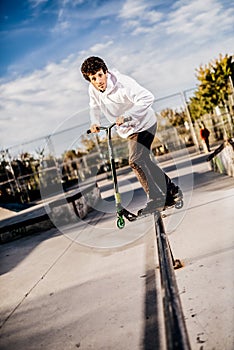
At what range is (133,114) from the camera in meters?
3.37

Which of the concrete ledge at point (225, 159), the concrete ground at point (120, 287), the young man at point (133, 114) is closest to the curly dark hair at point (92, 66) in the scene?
the young man at point (133, 114)

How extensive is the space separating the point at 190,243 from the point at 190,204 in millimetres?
1819

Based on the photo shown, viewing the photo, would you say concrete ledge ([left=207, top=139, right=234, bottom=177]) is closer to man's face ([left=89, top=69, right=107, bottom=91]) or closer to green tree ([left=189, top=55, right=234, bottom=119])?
man's face ([left=89, top=69, right=107, bottom=91])

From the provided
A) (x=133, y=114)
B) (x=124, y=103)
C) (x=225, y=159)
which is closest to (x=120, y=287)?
(x=133, y=114)

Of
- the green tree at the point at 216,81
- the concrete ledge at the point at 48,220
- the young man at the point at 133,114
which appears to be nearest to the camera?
the young man at the point at 133,114

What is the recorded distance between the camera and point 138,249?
126 inches

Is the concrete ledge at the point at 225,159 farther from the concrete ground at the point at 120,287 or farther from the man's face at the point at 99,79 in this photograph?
the man's face at the point at 99,79

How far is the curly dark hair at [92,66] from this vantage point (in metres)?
3.20

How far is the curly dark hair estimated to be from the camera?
10.5 ft

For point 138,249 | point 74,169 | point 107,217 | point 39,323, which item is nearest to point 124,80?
point 138,249

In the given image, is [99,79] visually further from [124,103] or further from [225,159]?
[225,159]

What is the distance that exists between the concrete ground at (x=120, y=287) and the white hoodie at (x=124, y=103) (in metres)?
1.23

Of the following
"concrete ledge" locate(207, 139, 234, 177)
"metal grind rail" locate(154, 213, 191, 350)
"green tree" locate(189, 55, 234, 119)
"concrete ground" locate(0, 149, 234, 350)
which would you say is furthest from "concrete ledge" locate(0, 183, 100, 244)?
"green tree" locate(189, 55, 234, 119)

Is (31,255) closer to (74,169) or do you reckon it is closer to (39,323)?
(39,323)
